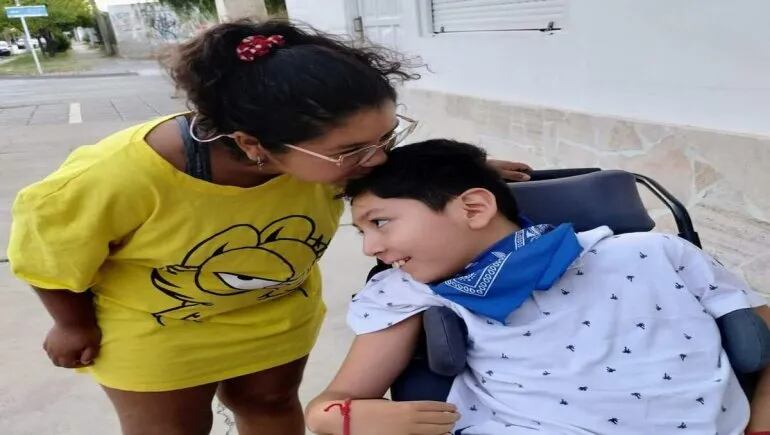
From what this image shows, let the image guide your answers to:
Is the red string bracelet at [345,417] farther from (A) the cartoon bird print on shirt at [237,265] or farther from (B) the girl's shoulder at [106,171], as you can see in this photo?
(B) the girl's shoulder at [106,171]

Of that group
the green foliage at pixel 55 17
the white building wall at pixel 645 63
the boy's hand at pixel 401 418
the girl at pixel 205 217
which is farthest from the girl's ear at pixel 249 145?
the green foliage at pixel 55 17

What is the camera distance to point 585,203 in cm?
154

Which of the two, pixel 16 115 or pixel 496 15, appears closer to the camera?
pixel 496 15

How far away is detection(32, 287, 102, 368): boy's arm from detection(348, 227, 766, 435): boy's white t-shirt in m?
0.57

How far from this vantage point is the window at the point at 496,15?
3.29m

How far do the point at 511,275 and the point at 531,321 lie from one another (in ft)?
0.34

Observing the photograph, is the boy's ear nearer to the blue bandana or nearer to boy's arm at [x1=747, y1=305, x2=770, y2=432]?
the blue bandana

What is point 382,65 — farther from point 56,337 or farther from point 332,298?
point 332,298

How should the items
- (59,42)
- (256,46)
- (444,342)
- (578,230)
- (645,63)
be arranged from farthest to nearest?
1. (59,42)
2. (645,63)
3. (578,230)
4. (444,342)
5. (256,46)

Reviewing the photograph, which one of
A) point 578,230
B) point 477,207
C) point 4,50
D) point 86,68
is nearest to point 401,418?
point 477,207

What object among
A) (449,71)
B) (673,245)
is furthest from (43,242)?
(449,71)

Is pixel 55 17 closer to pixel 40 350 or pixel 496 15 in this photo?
pixel 496 15

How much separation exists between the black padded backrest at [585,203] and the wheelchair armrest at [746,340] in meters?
0.31

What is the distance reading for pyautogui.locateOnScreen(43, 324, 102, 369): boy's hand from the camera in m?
1.38
